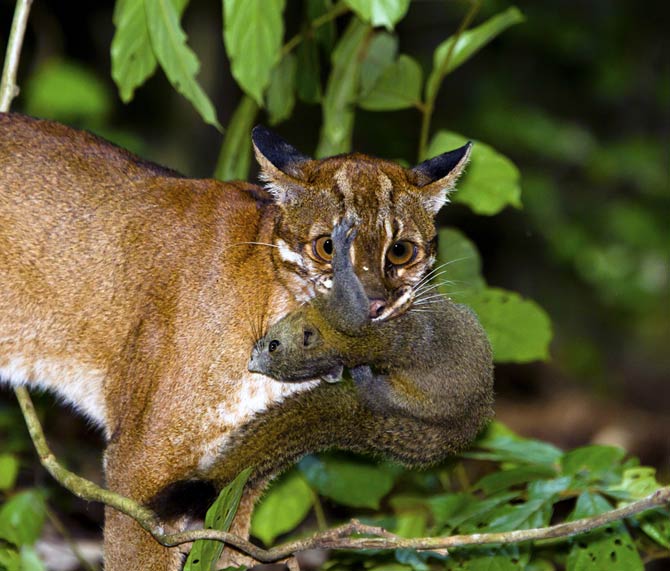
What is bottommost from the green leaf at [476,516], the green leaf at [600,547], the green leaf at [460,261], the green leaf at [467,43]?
the green leaf at [476,516]

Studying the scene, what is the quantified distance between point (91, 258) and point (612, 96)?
12514 millimetres

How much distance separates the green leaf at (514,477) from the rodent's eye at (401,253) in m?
1.46

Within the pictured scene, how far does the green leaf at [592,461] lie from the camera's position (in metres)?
5.93

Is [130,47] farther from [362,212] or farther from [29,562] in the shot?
[29,562]

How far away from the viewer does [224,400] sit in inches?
207

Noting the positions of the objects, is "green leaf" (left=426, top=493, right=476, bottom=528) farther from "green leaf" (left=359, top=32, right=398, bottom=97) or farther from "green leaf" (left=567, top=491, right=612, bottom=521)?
"green leaf" (left=359, top=32, right=398, bottom=97)

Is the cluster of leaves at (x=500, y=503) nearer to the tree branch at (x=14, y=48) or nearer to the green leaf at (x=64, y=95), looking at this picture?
the tree branch at (x=14, y=48)

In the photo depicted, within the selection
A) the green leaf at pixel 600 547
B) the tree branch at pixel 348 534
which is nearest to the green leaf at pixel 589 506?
the green leaf at pixel 600 547

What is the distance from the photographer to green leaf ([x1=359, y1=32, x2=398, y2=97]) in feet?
22.0

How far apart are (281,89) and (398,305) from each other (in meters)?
2.66

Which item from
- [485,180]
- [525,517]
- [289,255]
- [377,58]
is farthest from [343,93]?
[525,517]

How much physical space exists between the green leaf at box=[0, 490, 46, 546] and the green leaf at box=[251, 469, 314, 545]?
1.33 meters

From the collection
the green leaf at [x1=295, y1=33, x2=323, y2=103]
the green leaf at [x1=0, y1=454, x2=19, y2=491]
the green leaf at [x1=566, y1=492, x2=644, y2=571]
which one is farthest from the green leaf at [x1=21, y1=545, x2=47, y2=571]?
the green leaf at [x1=295, y1=33, x2=323, y2=103]

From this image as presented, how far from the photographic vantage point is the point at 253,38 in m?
5.80
